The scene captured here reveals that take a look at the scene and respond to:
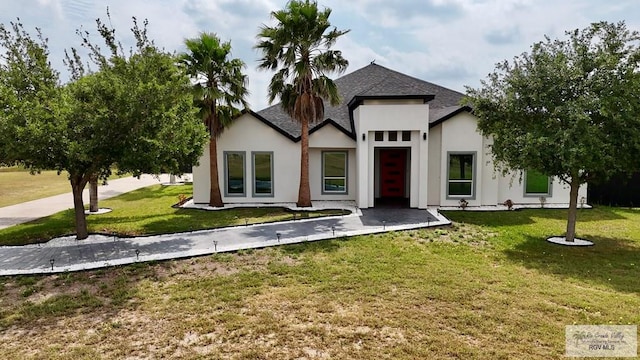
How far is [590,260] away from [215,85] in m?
15.5

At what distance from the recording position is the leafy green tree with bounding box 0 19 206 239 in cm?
968

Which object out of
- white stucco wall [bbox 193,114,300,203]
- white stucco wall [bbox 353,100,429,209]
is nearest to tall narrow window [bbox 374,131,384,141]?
white stucco wall [bbox 353,100,429,209]

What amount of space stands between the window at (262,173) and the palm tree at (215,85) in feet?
6.44

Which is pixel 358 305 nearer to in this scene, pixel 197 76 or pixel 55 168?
pixel 55 168

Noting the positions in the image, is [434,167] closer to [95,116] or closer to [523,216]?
[523,216]

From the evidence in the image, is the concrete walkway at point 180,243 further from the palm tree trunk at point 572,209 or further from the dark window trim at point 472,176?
the palm tree trunk at point 572,209

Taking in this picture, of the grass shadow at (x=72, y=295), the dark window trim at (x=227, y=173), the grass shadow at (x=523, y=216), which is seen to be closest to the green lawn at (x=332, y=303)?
the grass shadow at (x=72, y=295)

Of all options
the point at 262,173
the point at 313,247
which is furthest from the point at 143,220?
the point at 313,247

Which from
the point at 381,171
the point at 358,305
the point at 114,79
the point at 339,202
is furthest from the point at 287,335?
the point at 381,171

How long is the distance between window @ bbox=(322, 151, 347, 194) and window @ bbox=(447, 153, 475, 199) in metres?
5.29

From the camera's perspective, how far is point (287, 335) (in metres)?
6.26

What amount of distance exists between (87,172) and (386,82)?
13.1 m

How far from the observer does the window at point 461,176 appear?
60.7ft

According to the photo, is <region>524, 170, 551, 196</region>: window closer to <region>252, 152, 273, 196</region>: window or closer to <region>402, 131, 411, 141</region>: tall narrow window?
<region>402, 131, 411, 141</region>: tall narrow window
